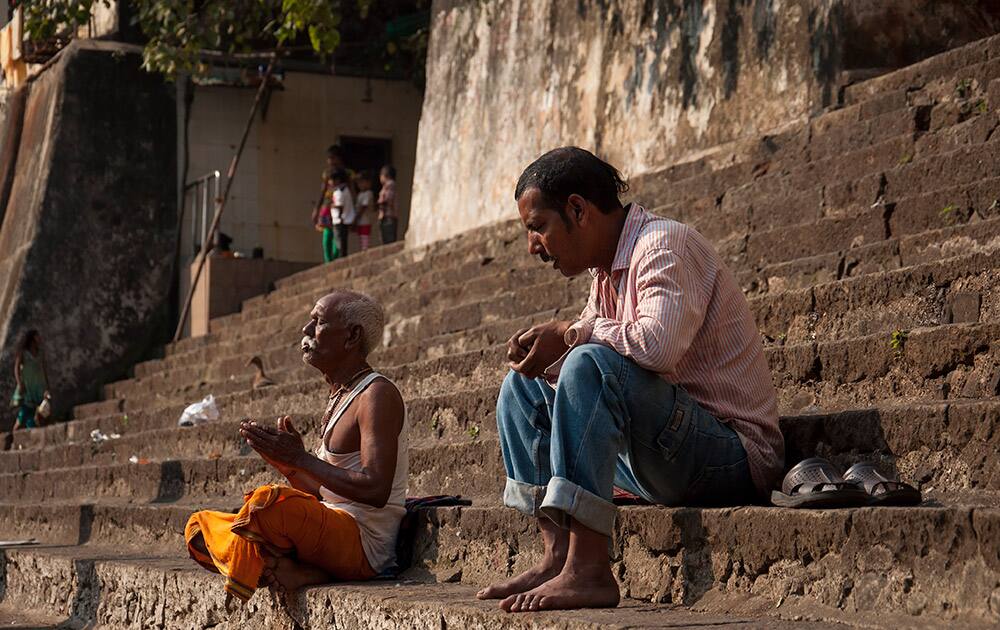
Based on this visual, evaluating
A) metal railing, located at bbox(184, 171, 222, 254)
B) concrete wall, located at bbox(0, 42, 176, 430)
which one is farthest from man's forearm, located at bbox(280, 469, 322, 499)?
metal railing, located at bbox(184, 171, 222, 254)

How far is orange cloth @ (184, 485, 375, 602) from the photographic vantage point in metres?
4.64

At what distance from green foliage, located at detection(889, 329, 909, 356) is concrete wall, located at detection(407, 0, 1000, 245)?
410 cm

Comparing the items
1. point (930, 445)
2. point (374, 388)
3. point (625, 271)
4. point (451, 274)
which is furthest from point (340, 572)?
point (451, 274)

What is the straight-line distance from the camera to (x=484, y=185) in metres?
12.2

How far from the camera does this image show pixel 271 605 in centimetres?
501

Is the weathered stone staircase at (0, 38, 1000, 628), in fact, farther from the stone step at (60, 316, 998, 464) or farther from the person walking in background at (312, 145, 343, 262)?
the person walking in background at (312, 145, 343, 262)

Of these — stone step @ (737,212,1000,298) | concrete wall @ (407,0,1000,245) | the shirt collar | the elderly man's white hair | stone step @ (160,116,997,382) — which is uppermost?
concrete wall @ (407,0,1000,245)

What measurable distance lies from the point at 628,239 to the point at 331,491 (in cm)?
144

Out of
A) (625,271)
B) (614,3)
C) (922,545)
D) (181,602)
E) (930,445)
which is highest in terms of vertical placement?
(614,3)

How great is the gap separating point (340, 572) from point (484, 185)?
302 inches

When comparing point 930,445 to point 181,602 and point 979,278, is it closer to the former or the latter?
point 979,278

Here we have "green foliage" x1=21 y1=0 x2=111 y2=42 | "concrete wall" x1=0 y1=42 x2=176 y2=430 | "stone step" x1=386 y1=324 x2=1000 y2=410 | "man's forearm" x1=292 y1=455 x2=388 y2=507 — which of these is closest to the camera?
"stone step" x1=386 y1=324 x2=1000 y2=410

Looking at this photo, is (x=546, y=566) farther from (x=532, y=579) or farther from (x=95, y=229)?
(x=95, y=229)

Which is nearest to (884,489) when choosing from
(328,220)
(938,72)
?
(938,72)
